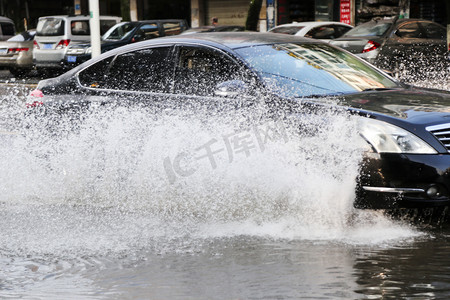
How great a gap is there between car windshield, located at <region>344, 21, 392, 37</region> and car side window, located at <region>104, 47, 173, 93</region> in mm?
11572

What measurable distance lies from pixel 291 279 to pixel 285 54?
8.48 ft

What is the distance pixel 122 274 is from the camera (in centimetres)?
470

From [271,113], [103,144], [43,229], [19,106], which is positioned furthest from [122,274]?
[19,106]

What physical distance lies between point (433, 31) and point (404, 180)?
13.8 meters

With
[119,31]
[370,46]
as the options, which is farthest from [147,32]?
[370,46]

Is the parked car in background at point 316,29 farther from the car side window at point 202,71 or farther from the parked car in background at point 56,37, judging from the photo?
the car side window at point 202,71

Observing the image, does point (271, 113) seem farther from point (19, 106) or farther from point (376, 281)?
point (19, 106)

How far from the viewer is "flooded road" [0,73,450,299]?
14.7 ft

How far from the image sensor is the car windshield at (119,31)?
22531 millimetres

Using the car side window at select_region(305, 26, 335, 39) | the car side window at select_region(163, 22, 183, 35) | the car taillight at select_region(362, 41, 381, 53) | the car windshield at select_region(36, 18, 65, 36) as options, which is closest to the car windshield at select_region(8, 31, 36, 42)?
the car windshield at select_region(36, 18, 65, 36)

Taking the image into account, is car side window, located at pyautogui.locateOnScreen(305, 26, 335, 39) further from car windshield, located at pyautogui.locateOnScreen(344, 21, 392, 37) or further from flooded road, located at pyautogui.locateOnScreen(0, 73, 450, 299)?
flooded road, located at pyautogui.locateOnScreen(0, 73, 450, 299)

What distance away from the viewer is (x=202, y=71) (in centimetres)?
655

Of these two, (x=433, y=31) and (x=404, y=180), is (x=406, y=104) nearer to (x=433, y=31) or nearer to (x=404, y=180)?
(x=404, y=180)

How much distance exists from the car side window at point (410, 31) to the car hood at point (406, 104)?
11.5 m
